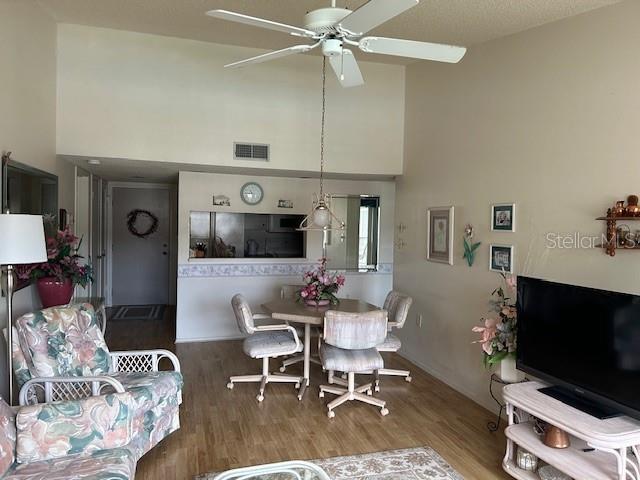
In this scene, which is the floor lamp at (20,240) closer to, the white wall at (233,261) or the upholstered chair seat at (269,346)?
the upholstered chair seat at (269,346)

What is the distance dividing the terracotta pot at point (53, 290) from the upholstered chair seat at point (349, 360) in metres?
2.12

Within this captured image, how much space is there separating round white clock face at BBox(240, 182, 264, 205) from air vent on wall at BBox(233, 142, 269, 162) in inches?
33.0

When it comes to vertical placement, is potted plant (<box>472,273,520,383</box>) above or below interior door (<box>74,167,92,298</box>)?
below

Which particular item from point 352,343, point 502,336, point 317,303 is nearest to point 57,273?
point 317,303

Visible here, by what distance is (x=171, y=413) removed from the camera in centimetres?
305

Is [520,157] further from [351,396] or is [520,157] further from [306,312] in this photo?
[351,396]

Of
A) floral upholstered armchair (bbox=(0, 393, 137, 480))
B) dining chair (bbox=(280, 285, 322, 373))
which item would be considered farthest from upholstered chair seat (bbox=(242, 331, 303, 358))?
floral upholstered armchair (bbox=(0, 393, 137, 480))

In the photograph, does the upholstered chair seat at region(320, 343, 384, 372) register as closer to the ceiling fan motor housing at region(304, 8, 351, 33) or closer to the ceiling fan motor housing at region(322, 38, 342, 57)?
the ceiling fan motor housing at region(322, 38, 342, 57)

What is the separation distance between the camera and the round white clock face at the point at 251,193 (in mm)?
5832

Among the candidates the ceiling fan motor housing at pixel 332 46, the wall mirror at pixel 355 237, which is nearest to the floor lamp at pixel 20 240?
the ceiling fan motor housing at pixel 332 46

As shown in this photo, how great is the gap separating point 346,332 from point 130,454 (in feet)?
5.88

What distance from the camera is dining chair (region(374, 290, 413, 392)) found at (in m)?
4.30

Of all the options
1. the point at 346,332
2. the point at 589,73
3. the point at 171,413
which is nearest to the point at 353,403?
the point at 346,332

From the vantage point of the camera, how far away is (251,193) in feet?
19.2
